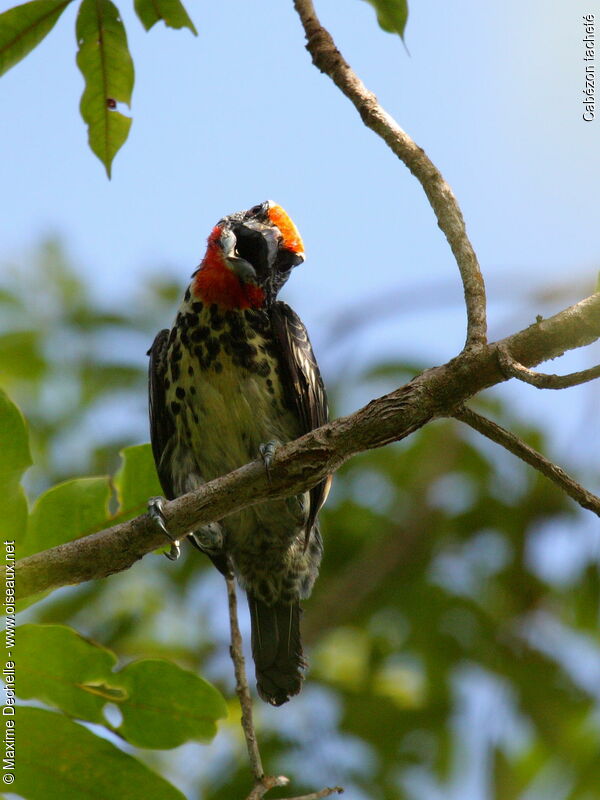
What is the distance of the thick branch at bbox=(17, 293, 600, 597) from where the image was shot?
109 inches

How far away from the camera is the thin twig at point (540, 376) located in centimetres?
254

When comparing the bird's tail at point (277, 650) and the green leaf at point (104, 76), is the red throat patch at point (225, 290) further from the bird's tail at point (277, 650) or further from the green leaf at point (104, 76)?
the bird's tail at point (277, 650)

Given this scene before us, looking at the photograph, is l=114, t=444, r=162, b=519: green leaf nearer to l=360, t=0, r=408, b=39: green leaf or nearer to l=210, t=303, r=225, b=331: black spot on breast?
l=210, t=303, r=225, b=331: black spot on breast

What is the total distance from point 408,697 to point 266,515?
4.88 ft

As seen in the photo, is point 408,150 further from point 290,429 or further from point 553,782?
point 553,782

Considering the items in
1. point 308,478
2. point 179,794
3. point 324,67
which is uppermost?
point 324,67

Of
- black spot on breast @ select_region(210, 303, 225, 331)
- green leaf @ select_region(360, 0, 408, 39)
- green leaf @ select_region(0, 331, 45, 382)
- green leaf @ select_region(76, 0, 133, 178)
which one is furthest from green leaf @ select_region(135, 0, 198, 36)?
green leaf @ select_region(0, 331, 45, 382)

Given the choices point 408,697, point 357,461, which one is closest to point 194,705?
point 408,697

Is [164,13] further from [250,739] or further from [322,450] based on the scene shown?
[250,739]

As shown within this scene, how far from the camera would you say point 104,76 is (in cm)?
333

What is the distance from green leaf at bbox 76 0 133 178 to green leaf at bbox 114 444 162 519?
990 millimetres

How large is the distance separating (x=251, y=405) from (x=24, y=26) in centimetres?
180

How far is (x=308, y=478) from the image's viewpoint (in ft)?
9.95

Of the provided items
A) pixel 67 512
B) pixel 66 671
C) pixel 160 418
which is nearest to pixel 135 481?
pixel 67 512
